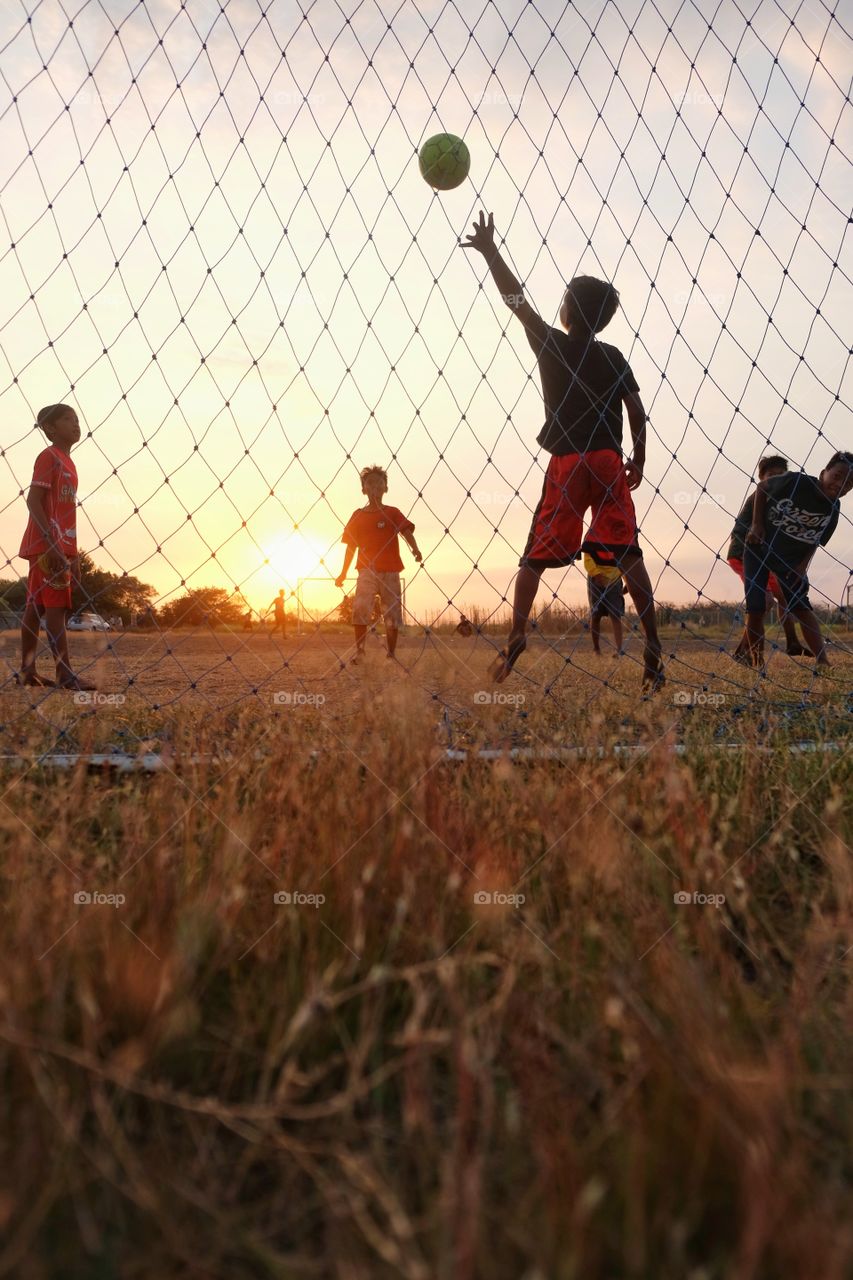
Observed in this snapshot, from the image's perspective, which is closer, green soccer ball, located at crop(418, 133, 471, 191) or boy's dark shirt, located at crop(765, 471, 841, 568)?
green soccer ball, located at crop(418, 133, 471, 191)

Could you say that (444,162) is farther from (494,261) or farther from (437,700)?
(437,700)

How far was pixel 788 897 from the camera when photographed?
1789mm

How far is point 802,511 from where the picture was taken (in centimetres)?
628

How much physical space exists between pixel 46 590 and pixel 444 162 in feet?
10.3

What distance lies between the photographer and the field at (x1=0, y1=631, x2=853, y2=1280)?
867 mm

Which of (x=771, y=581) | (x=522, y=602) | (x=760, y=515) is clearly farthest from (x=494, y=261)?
(x=771, y=581)

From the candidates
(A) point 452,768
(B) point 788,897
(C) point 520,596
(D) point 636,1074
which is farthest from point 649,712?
(D) point 636,1074

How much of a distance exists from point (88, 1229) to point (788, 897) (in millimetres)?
1391

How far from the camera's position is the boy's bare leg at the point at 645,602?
434cm

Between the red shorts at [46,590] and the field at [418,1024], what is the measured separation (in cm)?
315

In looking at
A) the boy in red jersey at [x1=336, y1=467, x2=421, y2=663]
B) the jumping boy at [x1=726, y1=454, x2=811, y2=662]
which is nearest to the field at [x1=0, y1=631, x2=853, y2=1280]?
the jumping boy at [x1=726, y1=454, x2=811, y2=662]

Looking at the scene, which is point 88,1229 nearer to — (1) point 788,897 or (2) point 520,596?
(1) point 788,897

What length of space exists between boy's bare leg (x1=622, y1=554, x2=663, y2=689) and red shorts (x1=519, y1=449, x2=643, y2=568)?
6 centimetres

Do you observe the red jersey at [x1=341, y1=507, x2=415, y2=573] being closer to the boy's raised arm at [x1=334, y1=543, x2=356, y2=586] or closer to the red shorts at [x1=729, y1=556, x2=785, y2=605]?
the boy's raised arm at [x1=334, y1=543, x2=356, y2=586]
